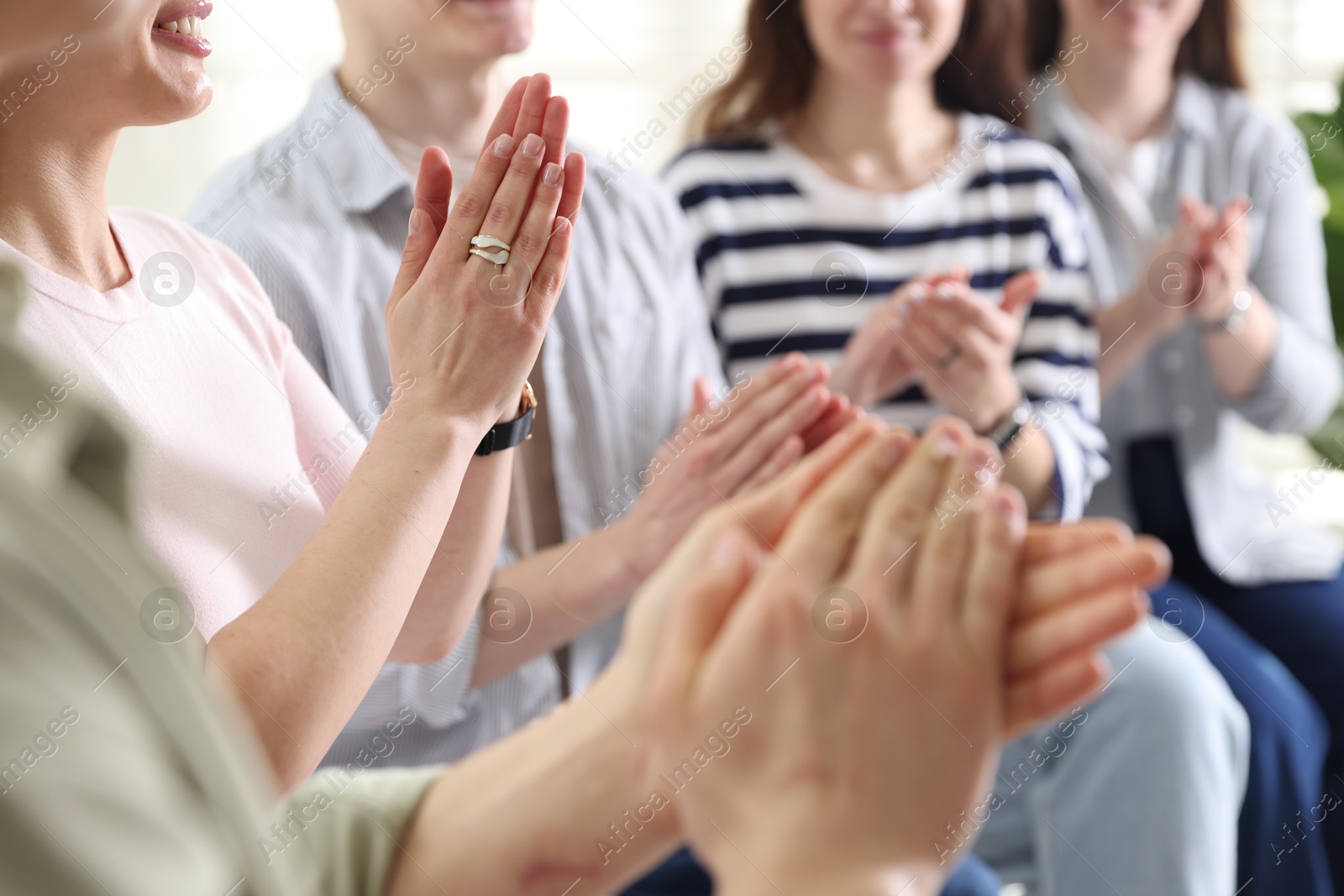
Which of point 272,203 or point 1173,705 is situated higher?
point 272,203

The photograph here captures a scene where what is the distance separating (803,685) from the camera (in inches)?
14.9

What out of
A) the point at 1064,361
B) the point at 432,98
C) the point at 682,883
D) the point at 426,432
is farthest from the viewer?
the point at 1064,361

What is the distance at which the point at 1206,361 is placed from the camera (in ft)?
4.56

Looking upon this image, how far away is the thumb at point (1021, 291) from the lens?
3.69 ft

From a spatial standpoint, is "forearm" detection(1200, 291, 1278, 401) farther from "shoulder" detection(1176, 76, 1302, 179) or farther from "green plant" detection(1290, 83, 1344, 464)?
"green plant" detection(1290, 83, 1344, 464)

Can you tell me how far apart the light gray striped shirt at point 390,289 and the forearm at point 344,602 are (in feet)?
0.94

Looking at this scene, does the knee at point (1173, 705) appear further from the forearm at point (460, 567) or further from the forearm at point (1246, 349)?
the forearm at point (460, 567)

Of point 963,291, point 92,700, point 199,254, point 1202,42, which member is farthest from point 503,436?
point 1202,42

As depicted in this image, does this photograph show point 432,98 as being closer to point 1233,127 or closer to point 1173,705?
point 1173,705

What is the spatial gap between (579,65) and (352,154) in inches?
33.4

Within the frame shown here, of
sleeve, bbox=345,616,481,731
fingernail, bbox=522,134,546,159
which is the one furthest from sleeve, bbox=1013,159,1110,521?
fingernail, bbox=522,134,546,159

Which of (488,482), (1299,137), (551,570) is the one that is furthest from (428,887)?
(1299,137)

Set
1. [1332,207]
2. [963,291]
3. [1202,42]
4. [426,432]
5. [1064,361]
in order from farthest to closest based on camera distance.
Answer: [1332,207] → [1202,42] → [1064,361] → [963,291] → [426,432]

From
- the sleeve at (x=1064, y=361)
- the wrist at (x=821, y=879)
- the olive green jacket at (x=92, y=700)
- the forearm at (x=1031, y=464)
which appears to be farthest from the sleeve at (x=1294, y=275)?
the olive green jacket at (x=92, y=700)
